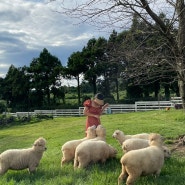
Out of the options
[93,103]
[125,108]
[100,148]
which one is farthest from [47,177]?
[125,108]

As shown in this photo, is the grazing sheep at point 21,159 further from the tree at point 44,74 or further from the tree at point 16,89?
the tree at point 16,89

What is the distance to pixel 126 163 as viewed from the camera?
19.4 feet

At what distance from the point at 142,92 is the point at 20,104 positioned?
1847 cm

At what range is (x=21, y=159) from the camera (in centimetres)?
743

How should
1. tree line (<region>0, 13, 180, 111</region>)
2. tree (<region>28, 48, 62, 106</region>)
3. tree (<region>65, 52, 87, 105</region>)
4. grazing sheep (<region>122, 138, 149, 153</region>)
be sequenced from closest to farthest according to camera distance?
grazing sheep (<region>122, 138, 149, 153</region>) < tree line (<region>0, 13, 180, 111</region>) < tree (<region>65, 52, 87, 105</region>) < tree (<region>28, 48, 62, 106</region>)

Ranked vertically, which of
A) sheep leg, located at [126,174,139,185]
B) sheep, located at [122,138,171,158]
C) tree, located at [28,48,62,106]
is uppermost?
tree, located at [28,48,62,106]

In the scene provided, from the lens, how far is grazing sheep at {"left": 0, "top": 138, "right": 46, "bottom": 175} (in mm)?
7391

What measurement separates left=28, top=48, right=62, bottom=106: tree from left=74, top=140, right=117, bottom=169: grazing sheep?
1559 inches

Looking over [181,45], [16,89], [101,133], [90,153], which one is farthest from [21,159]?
[16,89]

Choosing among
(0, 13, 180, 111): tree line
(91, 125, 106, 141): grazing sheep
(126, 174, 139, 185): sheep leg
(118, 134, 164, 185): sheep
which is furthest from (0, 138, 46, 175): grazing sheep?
(0, 13, 180, 111): tree line

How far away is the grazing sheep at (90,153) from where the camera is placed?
7.31m

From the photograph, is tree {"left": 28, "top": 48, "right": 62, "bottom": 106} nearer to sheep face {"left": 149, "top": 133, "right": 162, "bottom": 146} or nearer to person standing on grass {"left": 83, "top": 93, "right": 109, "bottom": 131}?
person standing on grass {"left": 83, "top": 93, "right": 109, "bottom": 131}

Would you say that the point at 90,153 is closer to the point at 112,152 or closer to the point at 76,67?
the point at 112,152

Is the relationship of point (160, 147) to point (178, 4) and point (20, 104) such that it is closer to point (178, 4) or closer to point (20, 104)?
point (178, 4)
